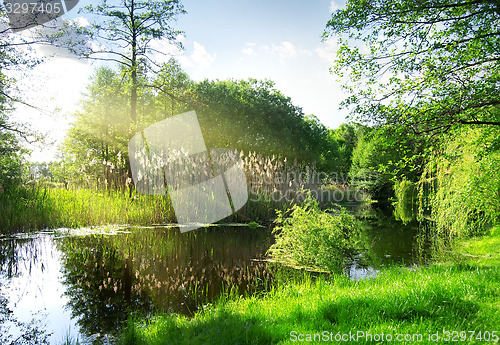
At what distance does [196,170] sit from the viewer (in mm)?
10914

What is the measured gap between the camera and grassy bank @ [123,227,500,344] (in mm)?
2760

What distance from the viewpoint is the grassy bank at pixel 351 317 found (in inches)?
109

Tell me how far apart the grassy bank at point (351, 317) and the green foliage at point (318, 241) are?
4.31 ft

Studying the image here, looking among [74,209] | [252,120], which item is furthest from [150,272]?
[252,120]

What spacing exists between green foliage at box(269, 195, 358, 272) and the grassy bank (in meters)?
1.31

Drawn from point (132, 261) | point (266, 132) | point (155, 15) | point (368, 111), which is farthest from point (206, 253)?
point (266, 132)

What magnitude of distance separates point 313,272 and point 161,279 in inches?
101

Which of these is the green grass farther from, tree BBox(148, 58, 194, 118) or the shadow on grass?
the shadow on grass

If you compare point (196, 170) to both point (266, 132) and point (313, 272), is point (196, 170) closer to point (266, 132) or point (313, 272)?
point (313, 272)

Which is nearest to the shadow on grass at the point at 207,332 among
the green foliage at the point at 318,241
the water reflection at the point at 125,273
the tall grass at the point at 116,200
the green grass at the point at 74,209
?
the water reflection at the point at 125,273

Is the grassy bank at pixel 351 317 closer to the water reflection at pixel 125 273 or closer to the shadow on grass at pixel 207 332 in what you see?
the shadow on grass at pixel 207 332

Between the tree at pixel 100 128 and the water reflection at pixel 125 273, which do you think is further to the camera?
the tree at pixel 100 128

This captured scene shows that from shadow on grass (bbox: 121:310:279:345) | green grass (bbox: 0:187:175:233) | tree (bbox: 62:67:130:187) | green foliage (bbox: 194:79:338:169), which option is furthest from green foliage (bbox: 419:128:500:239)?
green foliage (bbox: 194:79:338:169)

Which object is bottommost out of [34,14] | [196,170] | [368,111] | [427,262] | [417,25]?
[427,262]
